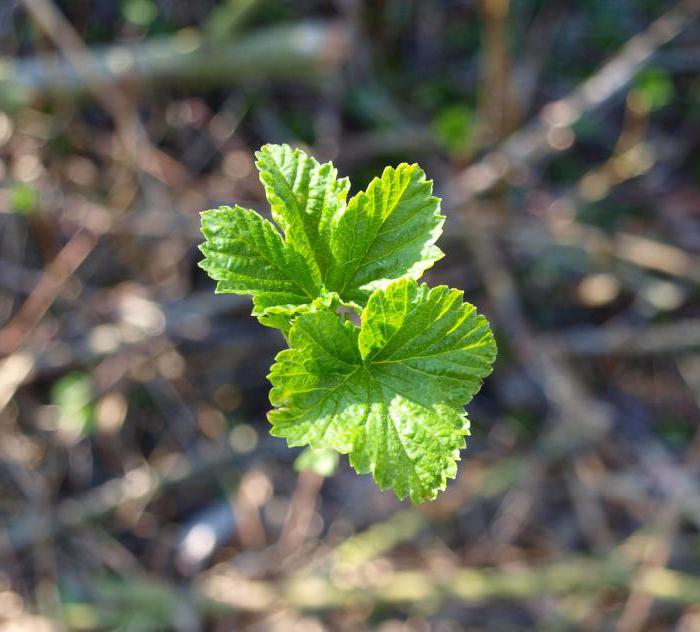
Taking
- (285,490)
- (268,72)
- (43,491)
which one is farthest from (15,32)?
(285,490)

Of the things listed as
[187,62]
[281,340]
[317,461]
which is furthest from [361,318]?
[187,62]

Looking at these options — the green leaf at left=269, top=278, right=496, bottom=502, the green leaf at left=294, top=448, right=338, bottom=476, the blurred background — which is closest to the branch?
the blurred background

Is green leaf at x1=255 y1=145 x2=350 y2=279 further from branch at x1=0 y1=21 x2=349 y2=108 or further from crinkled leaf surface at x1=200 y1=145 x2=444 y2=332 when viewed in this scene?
branch at x1=0 y1=21 x2=349 y2=108

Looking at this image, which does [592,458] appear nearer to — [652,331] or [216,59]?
[652,331]

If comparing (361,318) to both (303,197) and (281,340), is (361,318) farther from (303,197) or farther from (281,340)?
(281,340)

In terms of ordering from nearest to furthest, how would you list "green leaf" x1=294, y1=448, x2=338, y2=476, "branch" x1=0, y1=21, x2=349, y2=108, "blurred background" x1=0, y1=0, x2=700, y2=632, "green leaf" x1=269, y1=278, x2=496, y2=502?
"green leaf" x1=269, y1=278, x2=496, y2=502
"green leaf" x1=294, y1=448, x2=338, y2=476
"blurred background" x1=0, y1=0, x2=700, y2=632
"branch" x1=0, y1=21, x2=349, y2=108

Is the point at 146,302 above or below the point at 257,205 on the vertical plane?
below
